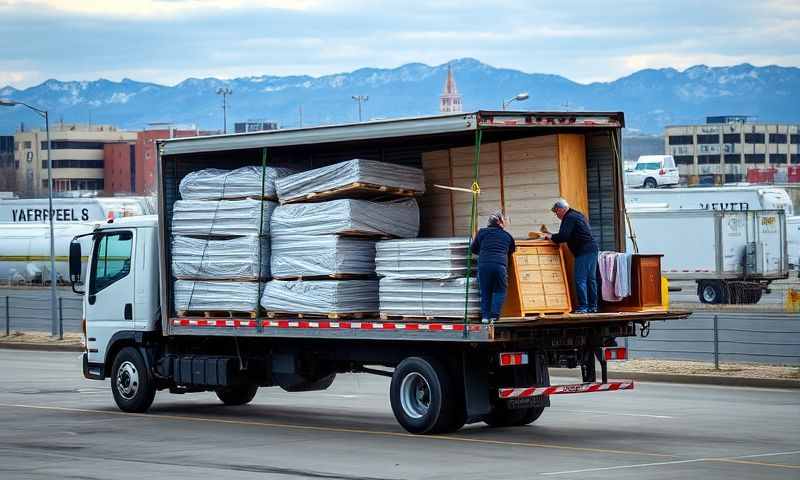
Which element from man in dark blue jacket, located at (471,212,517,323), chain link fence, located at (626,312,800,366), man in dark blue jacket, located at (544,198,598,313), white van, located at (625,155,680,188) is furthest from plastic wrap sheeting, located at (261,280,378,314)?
white van, located at (625,155,680,188)

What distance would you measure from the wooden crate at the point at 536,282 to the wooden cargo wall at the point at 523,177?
82 cm

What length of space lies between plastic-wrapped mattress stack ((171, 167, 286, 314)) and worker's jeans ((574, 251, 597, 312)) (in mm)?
4404

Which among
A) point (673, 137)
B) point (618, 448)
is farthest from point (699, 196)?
point (673, 137)

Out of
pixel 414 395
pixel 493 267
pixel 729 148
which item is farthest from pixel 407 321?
pixel 729 148

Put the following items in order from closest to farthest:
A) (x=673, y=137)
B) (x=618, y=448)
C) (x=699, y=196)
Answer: (x=618, y=448), (x=699, y=196), (x=673, y=137)

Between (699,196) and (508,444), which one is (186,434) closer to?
(508,444)

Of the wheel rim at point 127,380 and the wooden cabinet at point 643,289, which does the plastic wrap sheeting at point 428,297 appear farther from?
the wheel rim at point 127,380

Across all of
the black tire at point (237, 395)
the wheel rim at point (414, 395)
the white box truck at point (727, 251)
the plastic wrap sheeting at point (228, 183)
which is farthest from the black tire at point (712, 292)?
the wheel rim at point (414, 395)

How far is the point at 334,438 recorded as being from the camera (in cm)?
1591

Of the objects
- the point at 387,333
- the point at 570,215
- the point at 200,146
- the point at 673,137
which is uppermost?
the point at 673,137

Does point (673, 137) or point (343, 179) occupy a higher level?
point (673, 137)

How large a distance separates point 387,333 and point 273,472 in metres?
3.44

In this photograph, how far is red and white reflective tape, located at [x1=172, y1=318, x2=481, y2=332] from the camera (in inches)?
602

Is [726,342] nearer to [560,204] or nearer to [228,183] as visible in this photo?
[560,204]
